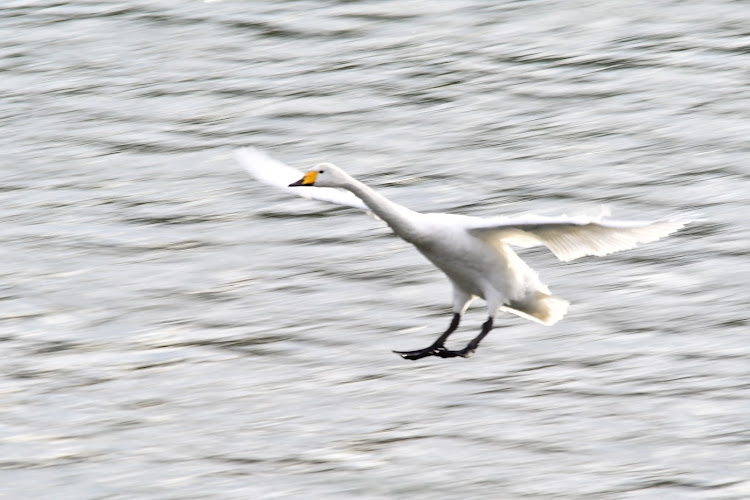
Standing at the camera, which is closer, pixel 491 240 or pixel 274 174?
pixel 491 240

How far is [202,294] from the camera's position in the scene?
19.6 m

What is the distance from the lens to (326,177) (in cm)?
1342

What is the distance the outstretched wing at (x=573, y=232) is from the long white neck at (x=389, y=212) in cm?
48

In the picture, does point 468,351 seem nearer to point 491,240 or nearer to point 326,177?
point 491,240

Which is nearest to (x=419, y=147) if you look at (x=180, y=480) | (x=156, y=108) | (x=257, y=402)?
(x=156, y=108)

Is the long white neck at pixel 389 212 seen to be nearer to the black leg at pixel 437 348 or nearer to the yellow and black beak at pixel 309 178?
the yellow and black beak at pixel 309 178

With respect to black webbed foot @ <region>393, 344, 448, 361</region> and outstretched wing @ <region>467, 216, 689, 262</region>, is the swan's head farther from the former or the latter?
black webbed foot @ <region>393, 344, 448, 361</region>

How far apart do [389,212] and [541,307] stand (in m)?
1.94

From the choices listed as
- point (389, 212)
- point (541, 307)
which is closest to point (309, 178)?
point (389, 212)

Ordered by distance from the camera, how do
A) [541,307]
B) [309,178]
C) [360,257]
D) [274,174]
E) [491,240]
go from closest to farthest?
[309,178] < [491,240] < [541,307] < [274,174] < [360,257]

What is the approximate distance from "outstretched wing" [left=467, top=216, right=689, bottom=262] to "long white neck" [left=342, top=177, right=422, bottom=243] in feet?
1.57

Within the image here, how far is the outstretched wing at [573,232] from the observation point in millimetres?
12914

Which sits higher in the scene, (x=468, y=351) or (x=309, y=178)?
(x=309, y=178)

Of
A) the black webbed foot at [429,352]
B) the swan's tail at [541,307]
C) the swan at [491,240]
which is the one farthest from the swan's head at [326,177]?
the swan's tail at [541,307]
